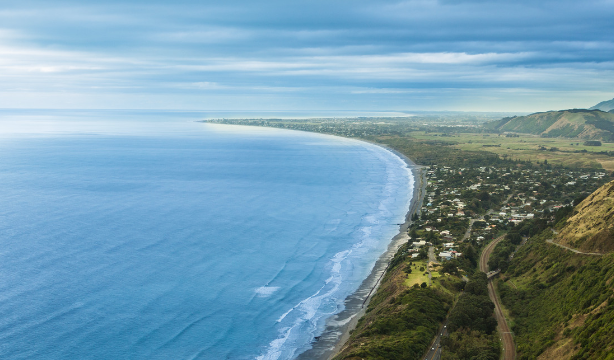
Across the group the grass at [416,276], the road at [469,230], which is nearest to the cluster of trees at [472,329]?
the grass at [416,276]

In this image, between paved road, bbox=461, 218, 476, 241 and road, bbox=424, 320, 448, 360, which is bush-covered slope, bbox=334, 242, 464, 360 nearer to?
road, bbox=424, 320, 448, 360

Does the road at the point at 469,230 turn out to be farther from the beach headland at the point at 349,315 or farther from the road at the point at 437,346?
the road at the point at 437,346

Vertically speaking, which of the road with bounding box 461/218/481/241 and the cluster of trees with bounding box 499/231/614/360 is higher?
the cluster of trees with bounding box 499/231/614/360

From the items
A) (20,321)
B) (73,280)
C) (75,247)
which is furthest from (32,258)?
(20,321)

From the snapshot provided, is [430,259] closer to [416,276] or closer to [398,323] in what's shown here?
[416,276]

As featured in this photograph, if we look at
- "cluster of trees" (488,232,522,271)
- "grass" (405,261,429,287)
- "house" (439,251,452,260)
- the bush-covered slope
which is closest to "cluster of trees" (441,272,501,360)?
the bush-covered slope

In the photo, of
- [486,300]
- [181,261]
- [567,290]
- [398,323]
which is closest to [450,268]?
[486,300]

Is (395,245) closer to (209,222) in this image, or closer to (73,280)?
(209,222)
